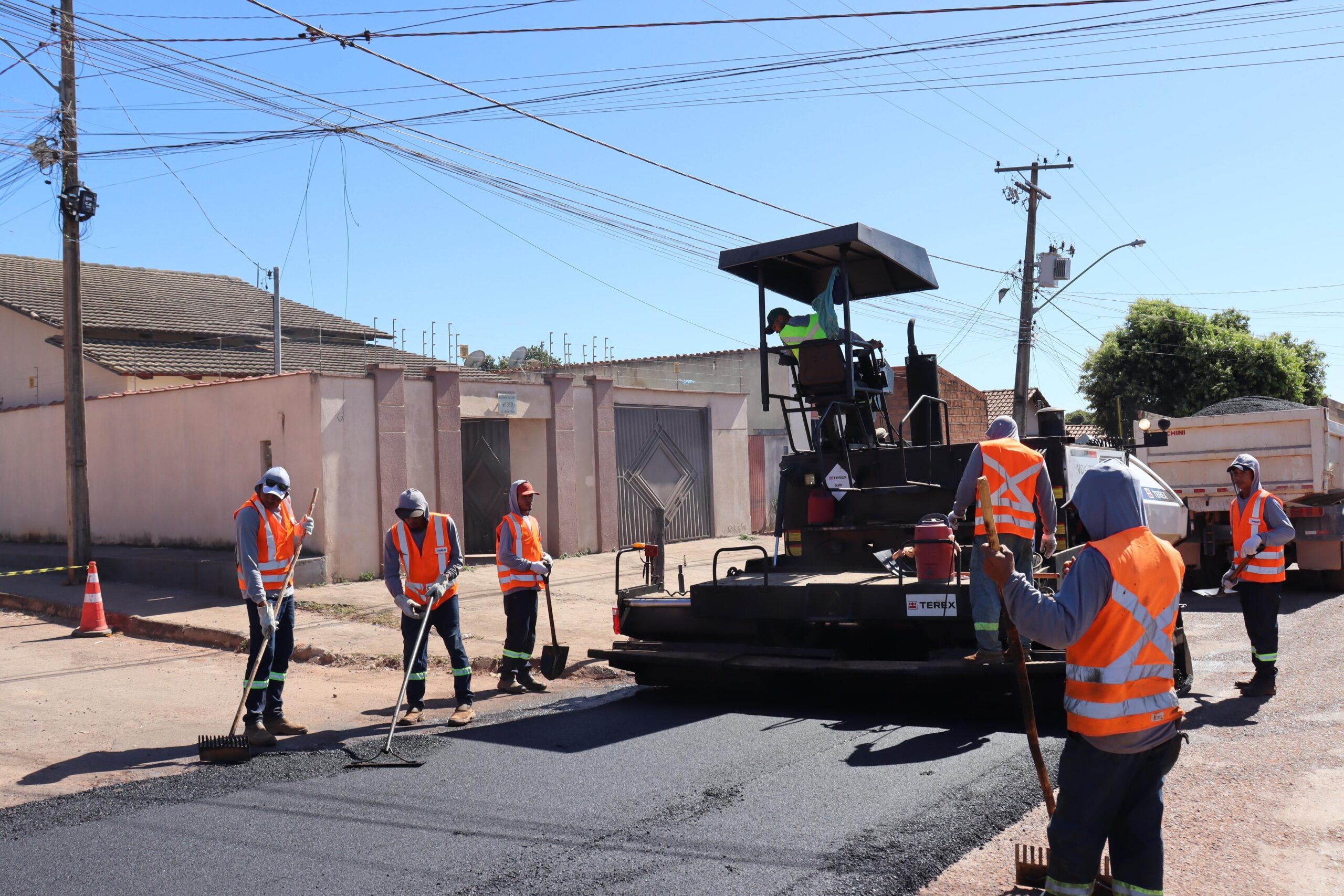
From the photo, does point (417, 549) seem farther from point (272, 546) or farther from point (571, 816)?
point (571, 816)

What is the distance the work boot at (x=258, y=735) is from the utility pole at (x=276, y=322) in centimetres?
1555

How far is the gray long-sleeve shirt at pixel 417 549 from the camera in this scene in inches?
301

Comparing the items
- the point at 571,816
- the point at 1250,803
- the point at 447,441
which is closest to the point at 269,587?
the point at 571,816

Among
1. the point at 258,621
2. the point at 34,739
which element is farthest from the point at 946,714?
the point at 34,739

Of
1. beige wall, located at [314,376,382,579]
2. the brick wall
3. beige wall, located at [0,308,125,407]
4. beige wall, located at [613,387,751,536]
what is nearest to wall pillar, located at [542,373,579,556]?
beige wall, located at [613,387,751,536]

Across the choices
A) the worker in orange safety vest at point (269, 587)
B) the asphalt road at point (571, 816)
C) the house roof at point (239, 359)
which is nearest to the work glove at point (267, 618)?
the worker in orange safety vest at point (269, 587)

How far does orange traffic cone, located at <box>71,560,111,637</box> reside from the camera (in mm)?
11969

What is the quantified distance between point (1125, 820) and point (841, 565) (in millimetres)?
4710

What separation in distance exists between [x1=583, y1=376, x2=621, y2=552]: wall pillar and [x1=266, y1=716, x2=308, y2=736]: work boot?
10.5 m

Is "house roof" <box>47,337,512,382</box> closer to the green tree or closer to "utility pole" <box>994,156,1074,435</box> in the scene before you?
"utility pole" <box>994,156,1074,435</box>

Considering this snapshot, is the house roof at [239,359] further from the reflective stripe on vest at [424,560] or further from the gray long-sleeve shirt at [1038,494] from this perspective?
the gray long-sleeve shirt at [1038,494]

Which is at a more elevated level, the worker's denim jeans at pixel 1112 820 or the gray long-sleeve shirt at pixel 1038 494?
the gray long-sleeve shirt at pixel 1038 494

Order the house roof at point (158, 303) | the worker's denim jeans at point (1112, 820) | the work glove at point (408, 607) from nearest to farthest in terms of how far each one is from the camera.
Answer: the worker's denim jeans at point (1112, 820)
the work glove at point (408, 607)
the house roof at point (158, 303)

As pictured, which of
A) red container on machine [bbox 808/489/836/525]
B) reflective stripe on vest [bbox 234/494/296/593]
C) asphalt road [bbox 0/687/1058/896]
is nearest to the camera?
asphalt road [bbox 0/687/1058/896]
